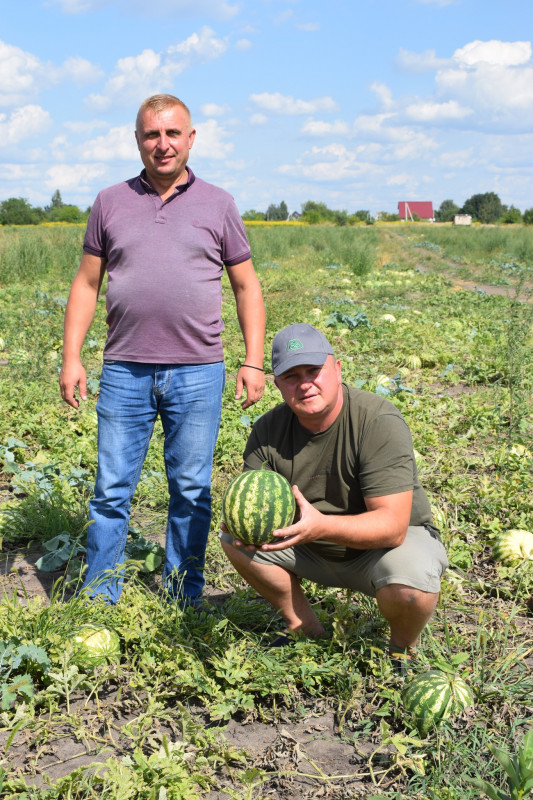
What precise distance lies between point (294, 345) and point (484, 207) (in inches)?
3401

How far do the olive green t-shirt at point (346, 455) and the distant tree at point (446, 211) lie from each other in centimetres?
9743

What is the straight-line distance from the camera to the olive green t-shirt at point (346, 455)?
2.82 m

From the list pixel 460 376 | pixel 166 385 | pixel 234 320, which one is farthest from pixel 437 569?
pixel 234 320

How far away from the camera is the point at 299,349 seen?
2803 millimetres

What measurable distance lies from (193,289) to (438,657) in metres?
1.88

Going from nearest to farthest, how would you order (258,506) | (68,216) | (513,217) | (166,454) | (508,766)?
(508,766)
(258,506)
(166,454)
(68,216)
(513,217)

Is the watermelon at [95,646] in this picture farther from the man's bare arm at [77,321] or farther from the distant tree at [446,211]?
the distant tree at [446,211]

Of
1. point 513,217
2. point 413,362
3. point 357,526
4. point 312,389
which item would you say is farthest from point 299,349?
point 513,217

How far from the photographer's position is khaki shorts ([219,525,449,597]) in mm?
2773

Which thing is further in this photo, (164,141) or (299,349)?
(164,141)

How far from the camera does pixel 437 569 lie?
285 centimetres

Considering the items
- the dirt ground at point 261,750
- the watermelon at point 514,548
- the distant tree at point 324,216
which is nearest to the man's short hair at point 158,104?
the dirt ground at point 261,750

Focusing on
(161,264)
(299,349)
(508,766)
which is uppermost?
(161,264)

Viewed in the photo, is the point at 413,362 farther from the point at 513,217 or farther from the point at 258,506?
the point at 513,217
